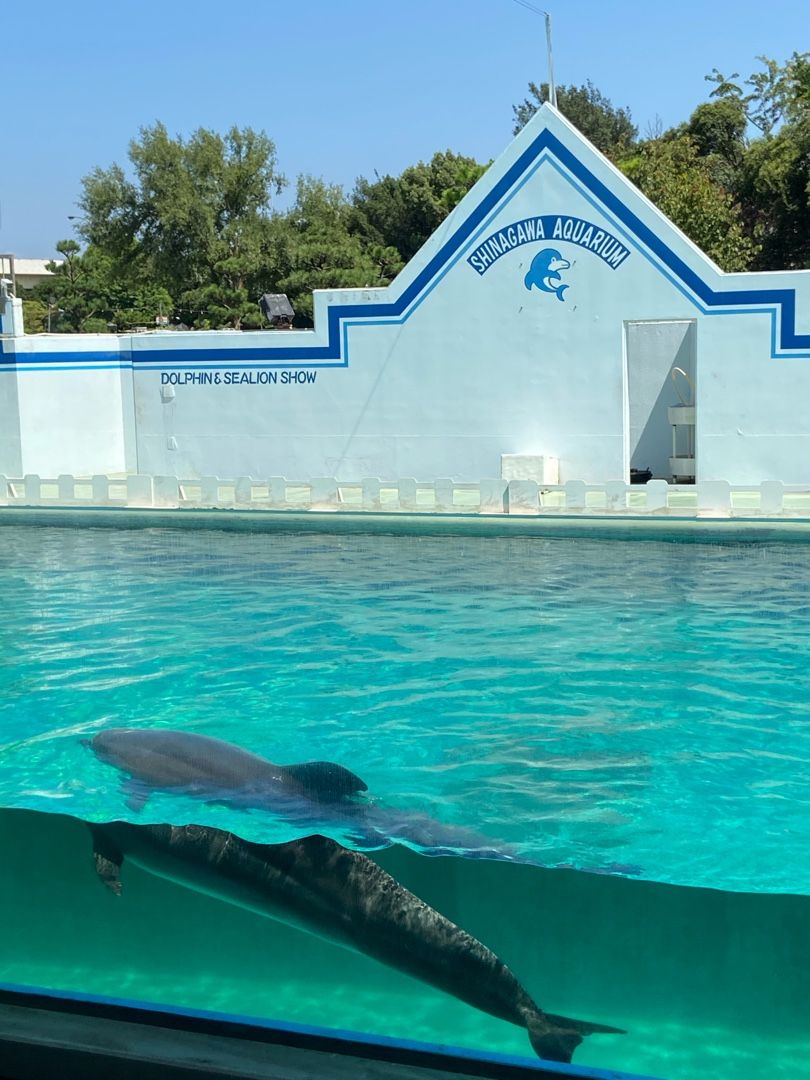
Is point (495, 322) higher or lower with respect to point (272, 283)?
lower

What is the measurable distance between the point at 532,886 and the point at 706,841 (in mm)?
1452

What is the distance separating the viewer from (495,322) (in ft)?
58.2

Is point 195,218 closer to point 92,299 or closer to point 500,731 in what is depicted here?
point 92,299

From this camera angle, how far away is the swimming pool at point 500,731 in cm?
452

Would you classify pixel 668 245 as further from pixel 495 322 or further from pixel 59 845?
pixel 59 845

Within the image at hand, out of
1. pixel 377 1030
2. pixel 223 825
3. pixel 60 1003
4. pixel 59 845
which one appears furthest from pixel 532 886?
pixel 60 1003

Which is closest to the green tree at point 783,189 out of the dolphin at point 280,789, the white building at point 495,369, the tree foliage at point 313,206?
the tree foliage at point 313,206

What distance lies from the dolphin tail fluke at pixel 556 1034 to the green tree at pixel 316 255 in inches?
1564

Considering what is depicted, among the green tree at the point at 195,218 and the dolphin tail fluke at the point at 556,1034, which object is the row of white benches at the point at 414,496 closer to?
the dolphin tail fluke at the point at 556,1034

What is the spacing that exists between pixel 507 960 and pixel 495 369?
14160 mm

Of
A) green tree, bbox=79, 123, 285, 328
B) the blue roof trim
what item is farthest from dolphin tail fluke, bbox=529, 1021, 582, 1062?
green tree, bbox=79, 123, 285, 328

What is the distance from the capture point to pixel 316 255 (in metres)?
43.3

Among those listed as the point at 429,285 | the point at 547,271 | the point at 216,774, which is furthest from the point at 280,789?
the point at 429,285

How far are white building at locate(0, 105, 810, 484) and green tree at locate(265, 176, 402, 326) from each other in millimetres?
22778
